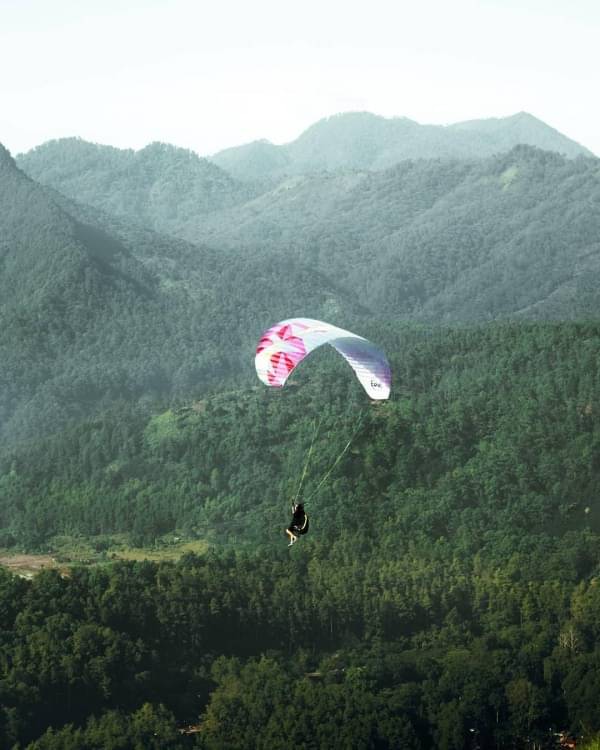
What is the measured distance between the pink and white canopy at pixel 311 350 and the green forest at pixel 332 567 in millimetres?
22831

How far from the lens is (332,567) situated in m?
123

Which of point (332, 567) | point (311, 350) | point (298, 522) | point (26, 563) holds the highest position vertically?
point (311, 350)

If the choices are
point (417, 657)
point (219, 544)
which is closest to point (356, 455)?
point (219, 544)

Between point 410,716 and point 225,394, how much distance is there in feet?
344

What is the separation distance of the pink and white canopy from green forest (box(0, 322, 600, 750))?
22.8 meters

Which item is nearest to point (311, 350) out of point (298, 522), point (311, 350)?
point (311, 350)

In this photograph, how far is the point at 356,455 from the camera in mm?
152125

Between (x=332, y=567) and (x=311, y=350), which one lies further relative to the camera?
(x=332, y=567)

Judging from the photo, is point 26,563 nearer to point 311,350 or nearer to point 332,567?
point 332,567

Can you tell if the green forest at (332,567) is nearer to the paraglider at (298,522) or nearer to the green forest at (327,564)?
the green forest at (327,564)

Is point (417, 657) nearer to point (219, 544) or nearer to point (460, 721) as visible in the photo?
point (460, 721)

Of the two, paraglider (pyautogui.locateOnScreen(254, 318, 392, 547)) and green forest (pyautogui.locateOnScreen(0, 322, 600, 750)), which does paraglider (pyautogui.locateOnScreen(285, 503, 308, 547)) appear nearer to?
paraglider (pyautogui.locateOnScreen(254, 318, 392, 547))

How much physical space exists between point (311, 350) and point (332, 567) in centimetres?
5156

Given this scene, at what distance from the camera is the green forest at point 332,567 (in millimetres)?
92312
